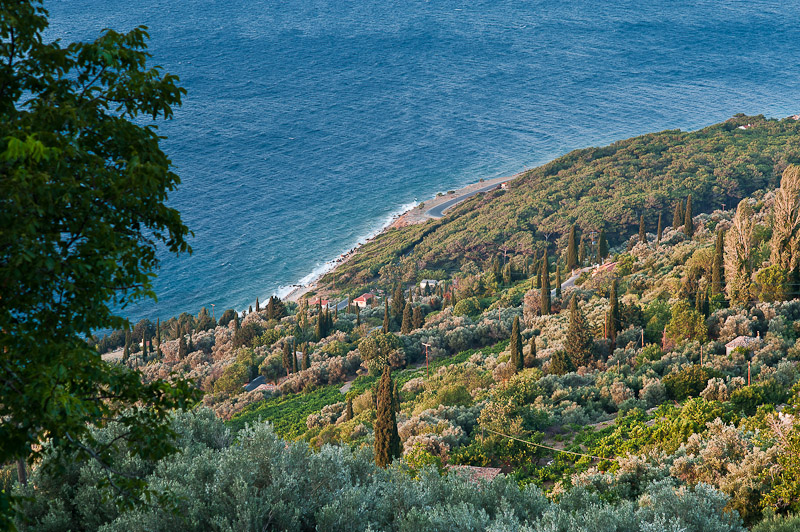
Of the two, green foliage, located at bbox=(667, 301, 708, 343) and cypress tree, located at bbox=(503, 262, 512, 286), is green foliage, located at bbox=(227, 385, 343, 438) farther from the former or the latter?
cypress tree, located at bbox=(503, 262, 512, 286)

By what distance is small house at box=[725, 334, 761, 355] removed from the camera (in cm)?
3374

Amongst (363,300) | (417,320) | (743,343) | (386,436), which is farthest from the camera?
(363,300)

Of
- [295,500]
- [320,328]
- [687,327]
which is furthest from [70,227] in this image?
[320,328]

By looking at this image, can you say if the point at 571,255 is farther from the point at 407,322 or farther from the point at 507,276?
the point at 407,322

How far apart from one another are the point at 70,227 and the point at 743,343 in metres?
36.1

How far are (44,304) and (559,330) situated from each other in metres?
43.3

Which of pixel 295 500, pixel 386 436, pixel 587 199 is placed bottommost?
pixel 587 199

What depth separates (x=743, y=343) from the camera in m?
34.7

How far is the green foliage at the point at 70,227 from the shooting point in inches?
260

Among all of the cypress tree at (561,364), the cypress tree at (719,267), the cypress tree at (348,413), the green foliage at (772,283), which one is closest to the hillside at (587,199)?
the cypress tree at (719,267)

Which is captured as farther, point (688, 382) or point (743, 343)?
point (743, 343)

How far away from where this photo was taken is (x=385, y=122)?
598 feet

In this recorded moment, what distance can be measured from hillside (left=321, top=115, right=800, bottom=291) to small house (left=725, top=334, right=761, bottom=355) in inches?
2512

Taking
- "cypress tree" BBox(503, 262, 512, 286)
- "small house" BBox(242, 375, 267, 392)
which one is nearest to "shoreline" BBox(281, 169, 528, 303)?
"cypress tree" BBox(503, 262, 512, 286)
